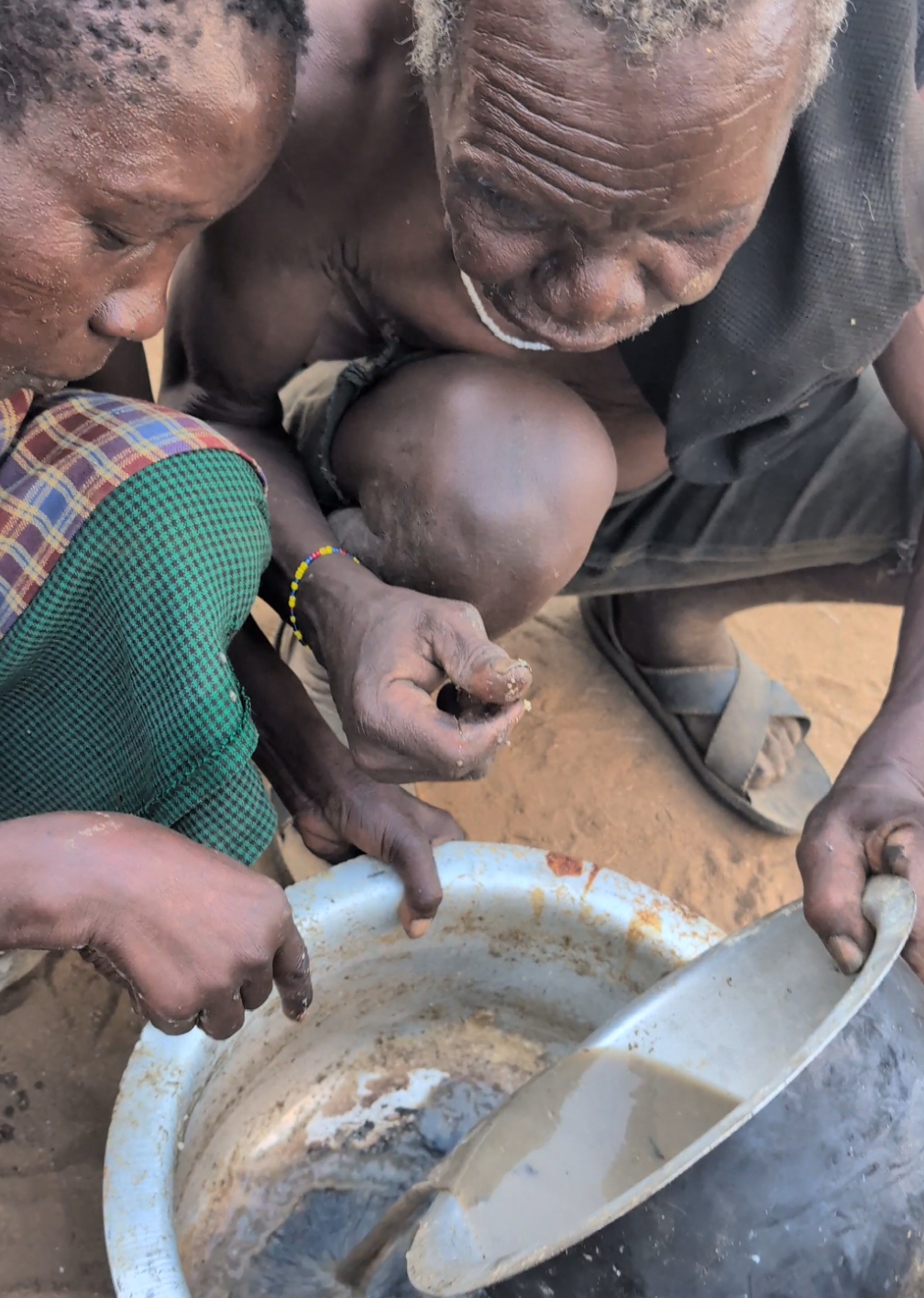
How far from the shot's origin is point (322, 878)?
3.76 ft

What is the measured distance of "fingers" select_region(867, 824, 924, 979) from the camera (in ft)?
3.00

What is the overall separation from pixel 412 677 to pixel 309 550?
252 mm

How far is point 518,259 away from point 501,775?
3.65ft

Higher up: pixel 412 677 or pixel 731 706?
pixel 412 677

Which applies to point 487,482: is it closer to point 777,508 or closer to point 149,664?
point 149,664

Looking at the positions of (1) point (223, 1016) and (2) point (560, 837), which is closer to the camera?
(1) point (223, 1016)

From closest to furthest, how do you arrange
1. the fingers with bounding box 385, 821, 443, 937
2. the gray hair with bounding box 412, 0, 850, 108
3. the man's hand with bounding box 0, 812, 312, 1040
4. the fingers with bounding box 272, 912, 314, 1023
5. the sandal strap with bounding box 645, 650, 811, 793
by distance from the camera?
the gray hair with bounding box 412, 0, 850, 108
the man's hand with bounding box 0, 812, 312, 1040
the fingers with bounding box 272, 912, 314, 1023
the fingers with bounding box 385, 821, 443, 937
the sandal strap with bounding box 645, 650, 811, 793

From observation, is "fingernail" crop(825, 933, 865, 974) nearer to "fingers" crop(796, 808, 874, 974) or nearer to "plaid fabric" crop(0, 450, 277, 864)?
"fingers" crop(796, 808, 874, 974)

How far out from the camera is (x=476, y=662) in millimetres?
1042

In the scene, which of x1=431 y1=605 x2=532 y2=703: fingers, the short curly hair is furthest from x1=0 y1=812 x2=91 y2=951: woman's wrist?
the short curly hair

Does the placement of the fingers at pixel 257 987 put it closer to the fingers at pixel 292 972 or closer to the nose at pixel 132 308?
the fingers at pixel 292 972

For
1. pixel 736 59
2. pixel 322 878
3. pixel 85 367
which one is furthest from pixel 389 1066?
pixel 736 59

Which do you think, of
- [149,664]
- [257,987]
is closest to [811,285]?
[149,664]

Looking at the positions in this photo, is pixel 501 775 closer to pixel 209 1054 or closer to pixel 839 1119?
pixel 209 1054
